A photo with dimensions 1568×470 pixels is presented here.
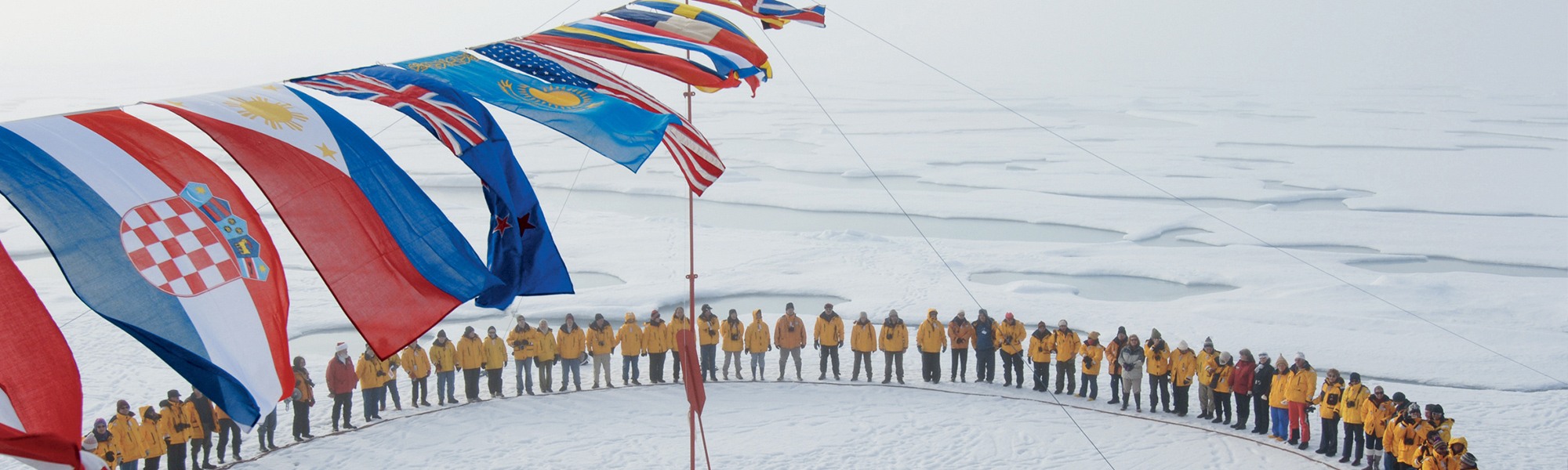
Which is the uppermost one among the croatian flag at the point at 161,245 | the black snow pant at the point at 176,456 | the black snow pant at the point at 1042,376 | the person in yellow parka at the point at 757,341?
the croatian flag at the point at 161,245

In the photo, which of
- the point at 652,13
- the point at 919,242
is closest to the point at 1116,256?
the point at 919,242

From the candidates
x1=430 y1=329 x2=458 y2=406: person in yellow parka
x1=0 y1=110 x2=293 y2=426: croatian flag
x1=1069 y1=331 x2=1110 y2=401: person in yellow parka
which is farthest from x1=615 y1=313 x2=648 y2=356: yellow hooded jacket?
x1=0 y1=110 x2=293 y2=426: croatian flag

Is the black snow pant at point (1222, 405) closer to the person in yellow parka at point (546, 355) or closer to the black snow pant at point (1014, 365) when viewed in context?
the black snow pant at point (1014, 365)

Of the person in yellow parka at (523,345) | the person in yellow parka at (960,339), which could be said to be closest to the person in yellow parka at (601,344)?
the person in yellow parka at (523,345)

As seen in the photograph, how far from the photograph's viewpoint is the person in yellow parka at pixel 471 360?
10195 mm

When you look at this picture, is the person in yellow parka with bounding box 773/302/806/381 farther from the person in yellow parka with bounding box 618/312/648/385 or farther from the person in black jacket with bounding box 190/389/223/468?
the person in black jacket with bounding box 190/389/223/468

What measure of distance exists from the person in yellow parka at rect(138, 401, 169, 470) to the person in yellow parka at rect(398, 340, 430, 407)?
213 centimetres

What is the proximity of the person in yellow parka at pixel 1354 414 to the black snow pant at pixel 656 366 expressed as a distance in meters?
6.23

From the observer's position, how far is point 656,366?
11.0m

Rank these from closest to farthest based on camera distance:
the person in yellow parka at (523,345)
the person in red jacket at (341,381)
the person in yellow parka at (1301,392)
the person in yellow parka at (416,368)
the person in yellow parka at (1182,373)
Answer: the person in yellow parka at (1301,392) → the person in red jacket at (341,381) → the person in yellow parka at (1182,373) → the person in yellow parka at (416,368) → the person in yellow parka at (523,345)

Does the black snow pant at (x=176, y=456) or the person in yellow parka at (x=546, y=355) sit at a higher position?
the person in yellow parka at (x=546, y=355)

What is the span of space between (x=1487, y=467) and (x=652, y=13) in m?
7.53

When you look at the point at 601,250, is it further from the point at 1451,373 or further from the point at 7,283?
the point at 7,283

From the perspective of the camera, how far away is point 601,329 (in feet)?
35.1
